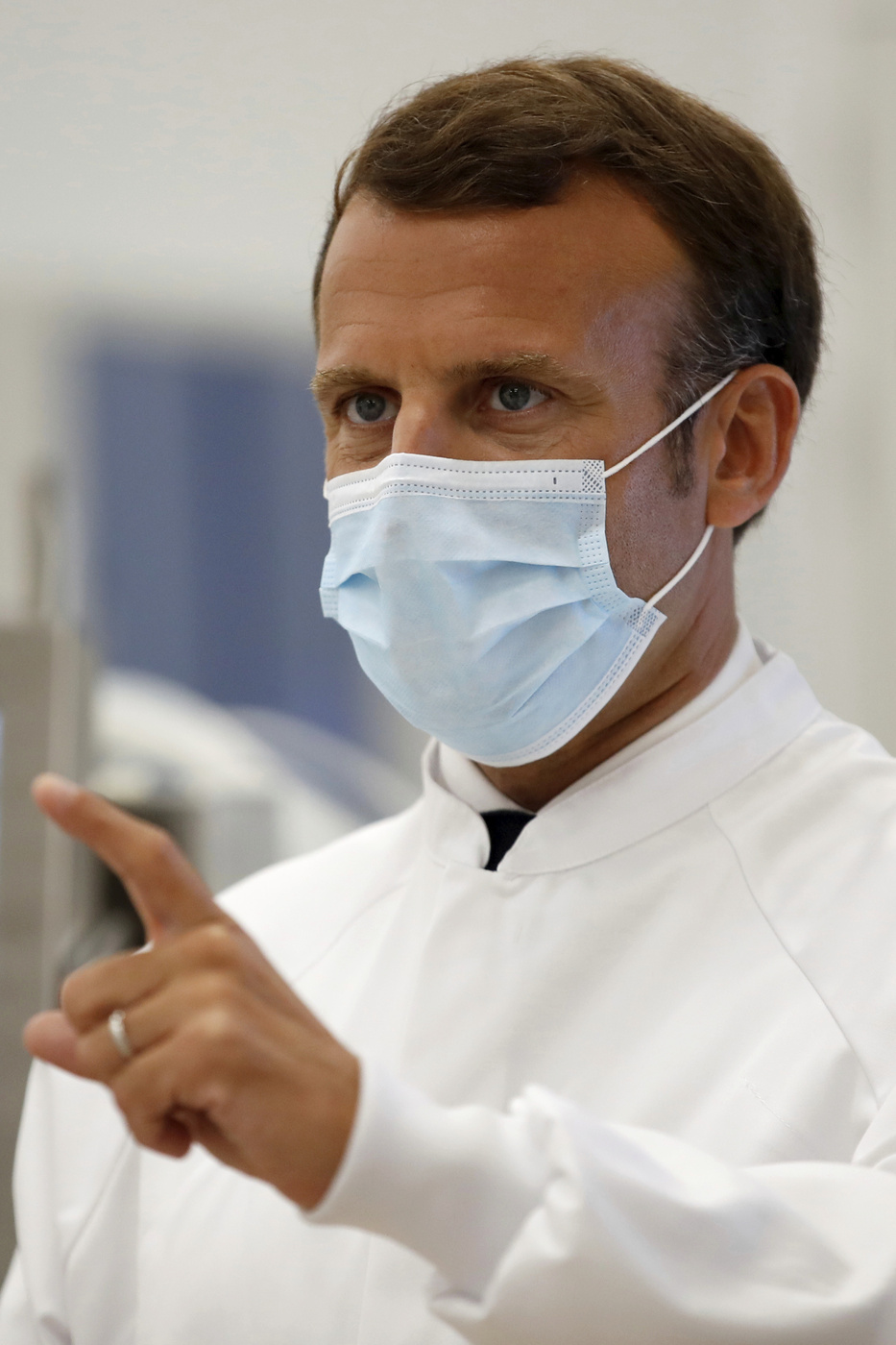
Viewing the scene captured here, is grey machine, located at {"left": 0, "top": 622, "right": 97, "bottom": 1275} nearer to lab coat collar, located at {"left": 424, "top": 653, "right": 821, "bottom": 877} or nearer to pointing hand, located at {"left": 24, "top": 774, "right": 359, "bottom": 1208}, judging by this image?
lab coat collar, located at {"left": 424, "top": 653, "right": 821, "bottom": 877}

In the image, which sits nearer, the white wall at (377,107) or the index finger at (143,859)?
the index finger at (143,859)

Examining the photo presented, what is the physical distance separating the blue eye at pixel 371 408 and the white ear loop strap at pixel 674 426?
0.22 meters

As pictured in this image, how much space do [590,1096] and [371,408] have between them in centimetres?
67

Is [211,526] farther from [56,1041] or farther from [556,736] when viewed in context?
[56,1041]

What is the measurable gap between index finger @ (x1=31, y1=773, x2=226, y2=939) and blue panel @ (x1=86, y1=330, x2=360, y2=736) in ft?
7.83

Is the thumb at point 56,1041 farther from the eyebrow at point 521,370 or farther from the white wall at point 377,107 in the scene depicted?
the white wall at point 377,107

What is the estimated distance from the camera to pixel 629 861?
1.26 m

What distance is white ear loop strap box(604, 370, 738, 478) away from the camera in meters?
1.28

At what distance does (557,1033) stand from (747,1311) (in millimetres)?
378

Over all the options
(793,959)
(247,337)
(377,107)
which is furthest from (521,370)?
(247,337)

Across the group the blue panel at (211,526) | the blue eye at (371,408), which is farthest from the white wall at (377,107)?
the blue eye at (371,408)

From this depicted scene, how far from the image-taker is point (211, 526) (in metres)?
3.20

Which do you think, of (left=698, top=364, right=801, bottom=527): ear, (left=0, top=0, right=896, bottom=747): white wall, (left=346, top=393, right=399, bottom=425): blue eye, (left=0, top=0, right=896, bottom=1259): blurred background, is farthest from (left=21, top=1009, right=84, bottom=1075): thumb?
(left=0, top=0, right=896, bottom=747): white wall

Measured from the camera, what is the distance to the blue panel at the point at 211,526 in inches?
124
